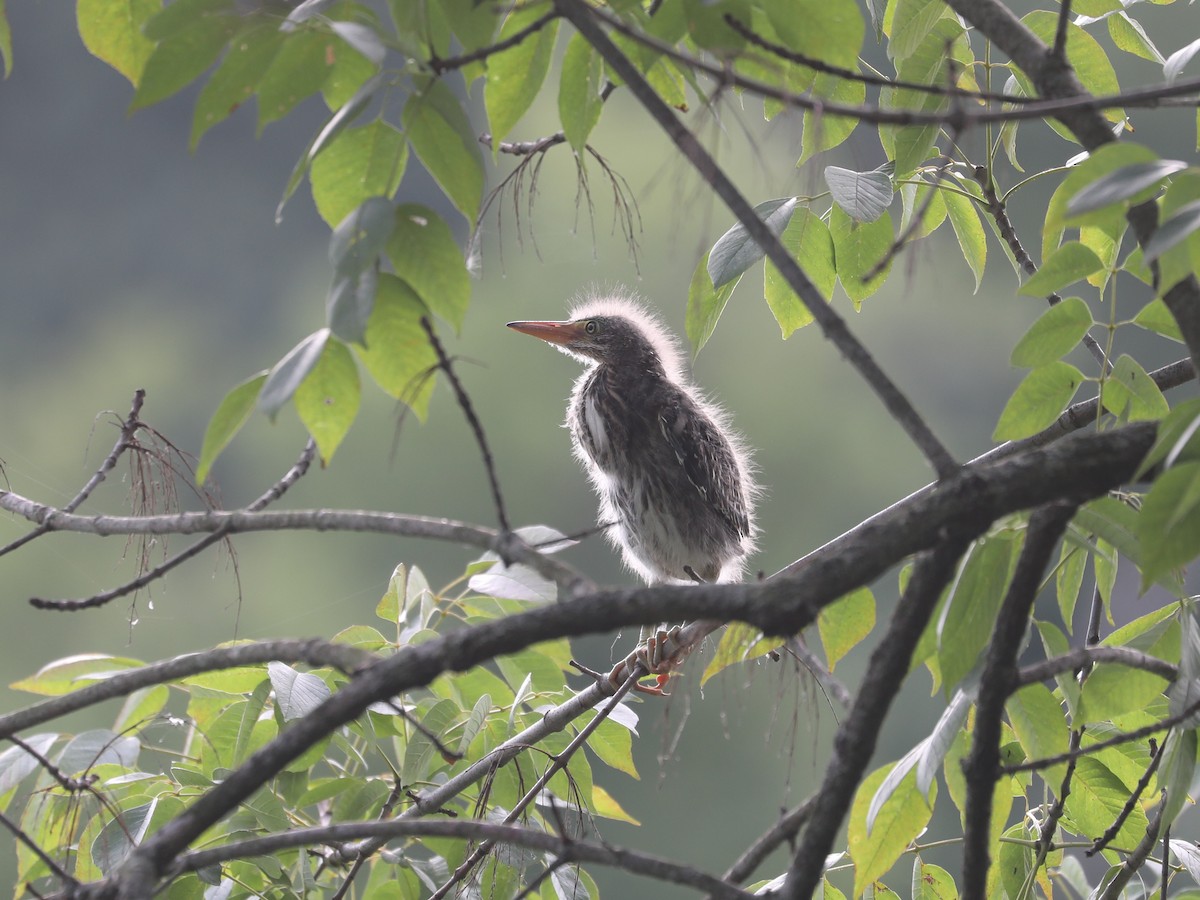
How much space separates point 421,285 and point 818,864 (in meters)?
0.58

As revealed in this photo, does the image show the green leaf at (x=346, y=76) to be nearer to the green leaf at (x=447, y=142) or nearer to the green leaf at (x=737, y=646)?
the green leaf at (x=447, y=142)

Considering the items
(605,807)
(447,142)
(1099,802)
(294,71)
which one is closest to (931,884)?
(1099,802)

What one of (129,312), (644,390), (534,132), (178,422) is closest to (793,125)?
(644,390)

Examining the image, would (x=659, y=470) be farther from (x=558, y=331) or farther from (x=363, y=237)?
(x=363, y=237)

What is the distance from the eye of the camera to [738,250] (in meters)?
1.38

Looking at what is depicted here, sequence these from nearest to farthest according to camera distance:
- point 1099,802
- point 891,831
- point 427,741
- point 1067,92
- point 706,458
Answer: point 1067,92 < point 891,831 < point 1099,802 < point 427,741 < point 706,458

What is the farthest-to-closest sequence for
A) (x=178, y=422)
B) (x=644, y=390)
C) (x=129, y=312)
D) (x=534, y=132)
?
(x=129, y=312), (x=178, y=422), (x=534, y=132), (x=644, y=390)

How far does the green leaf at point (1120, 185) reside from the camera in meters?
0.73

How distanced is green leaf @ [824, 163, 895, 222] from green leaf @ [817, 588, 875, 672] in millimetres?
480

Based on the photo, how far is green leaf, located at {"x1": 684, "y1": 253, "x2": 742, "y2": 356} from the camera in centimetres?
143

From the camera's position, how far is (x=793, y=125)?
117cm

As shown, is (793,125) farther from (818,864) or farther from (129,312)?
(129,312)

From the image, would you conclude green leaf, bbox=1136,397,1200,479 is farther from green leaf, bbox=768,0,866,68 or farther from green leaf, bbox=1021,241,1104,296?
green leaf, bbox=768,0,866,68

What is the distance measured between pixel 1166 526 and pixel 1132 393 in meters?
0.45
